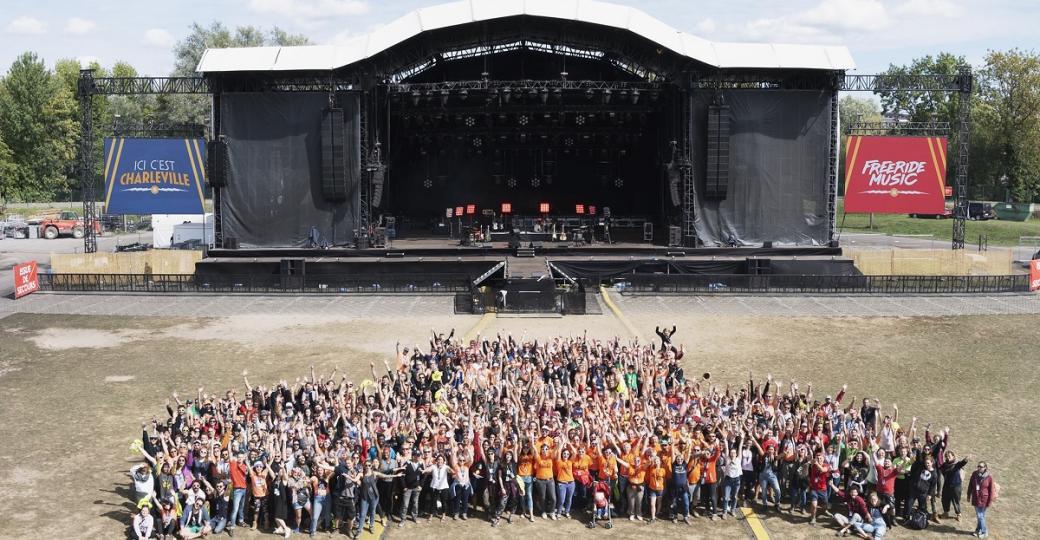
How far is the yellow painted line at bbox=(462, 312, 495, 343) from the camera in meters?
25.1

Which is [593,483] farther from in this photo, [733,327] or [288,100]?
[288,100]

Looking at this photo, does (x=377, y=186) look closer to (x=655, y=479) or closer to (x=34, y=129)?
(x=655, y=479)

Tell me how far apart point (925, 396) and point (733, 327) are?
834 cm

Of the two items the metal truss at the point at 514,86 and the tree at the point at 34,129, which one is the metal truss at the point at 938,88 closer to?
the metal truss at the point at 514,86

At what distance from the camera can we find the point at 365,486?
475 inches

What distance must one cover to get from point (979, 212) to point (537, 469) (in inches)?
2605

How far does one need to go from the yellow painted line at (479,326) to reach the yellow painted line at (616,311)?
4322 millimetres

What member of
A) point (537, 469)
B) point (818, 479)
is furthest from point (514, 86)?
point (818, 479)

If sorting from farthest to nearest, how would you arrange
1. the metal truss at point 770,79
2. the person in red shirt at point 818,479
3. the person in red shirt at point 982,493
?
the metal truss at point 770,79
the person in red shirt at point 818,479
the person in red shirt at point 982,493

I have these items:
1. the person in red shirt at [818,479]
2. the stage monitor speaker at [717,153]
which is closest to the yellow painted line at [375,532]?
the person in red shirt at [818,479]

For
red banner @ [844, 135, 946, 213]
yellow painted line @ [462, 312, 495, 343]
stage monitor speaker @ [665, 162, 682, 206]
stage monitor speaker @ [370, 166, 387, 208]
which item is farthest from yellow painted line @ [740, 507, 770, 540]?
red banner @ [844, 135, 946, 213]

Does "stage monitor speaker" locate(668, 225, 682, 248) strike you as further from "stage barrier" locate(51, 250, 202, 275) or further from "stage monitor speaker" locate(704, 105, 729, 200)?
"stage barrier" locate(51, 250, 202, 275)

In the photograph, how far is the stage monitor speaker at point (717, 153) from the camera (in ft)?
119

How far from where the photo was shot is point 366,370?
21.5 metres
